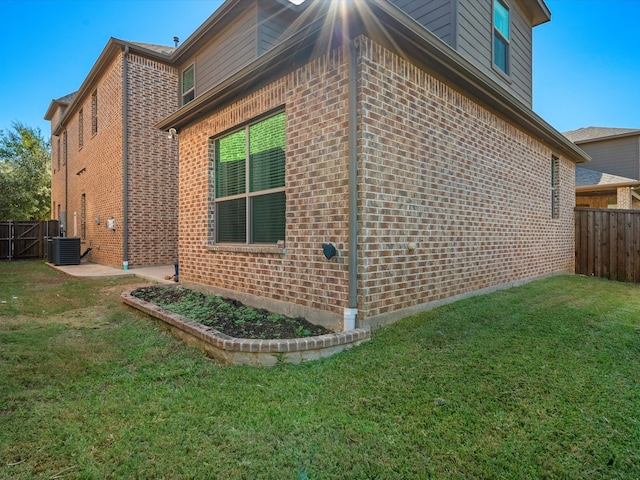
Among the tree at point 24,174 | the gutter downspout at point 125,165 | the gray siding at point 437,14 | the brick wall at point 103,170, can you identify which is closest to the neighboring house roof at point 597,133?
the gray siding at point 437,14

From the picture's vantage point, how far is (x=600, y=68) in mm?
17844

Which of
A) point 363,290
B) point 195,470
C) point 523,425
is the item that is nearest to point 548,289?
point 363,290

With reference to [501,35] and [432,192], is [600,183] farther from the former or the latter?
[432,192]

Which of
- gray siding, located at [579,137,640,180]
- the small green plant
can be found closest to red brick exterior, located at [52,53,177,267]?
the small green plant

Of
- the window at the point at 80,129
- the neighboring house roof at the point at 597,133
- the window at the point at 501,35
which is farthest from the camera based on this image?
the neighboring house roof at the point at 597,133

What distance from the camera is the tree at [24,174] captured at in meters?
22.0

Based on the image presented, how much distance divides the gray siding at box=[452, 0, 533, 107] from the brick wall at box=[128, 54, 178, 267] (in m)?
8.63

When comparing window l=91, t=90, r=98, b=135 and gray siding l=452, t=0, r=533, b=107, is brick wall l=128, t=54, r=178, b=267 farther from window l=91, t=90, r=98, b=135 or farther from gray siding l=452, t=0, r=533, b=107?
gray siding l=452, t=0, r=533, b=107

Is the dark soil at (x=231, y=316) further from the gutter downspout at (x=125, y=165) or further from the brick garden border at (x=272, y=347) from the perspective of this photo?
the gutter downspout at (x=125, y=165)

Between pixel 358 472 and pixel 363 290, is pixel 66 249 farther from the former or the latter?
pixel 358 472

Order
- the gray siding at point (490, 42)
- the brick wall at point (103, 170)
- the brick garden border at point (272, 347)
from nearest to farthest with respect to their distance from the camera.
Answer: the brick garden border at point (272, 347) < the gray siding at point (490, 42) < the brick wall at point (103, 170)

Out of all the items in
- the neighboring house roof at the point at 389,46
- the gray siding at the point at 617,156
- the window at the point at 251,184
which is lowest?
the window at the point at 251,184

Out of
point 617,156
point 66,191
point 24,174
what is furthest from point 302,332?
point 24,174

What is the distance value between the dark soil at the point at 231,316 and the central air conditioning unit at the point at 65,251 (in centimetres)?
807
